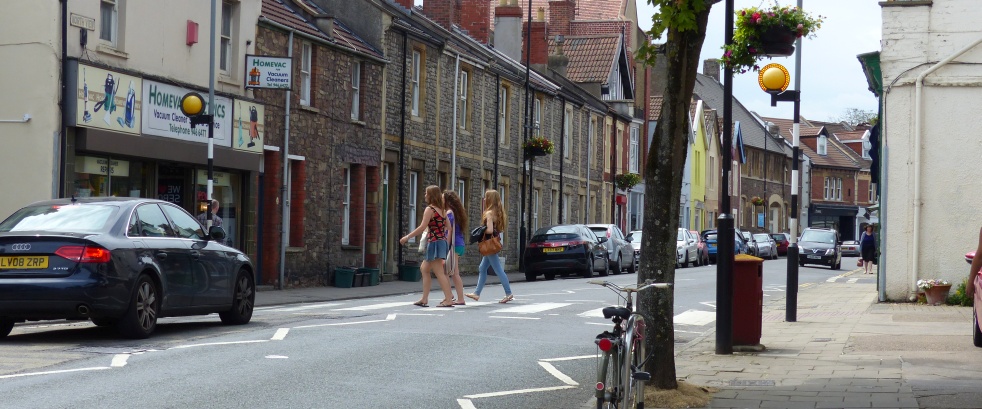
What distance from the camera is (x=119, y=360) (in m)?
11.2

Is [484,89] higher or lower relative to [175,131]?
higher

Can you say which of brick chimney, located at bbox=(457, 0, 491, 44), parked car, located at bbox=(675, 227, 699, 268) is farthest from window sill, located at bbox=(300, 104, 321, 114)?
parked car, located at bbox=(675, 227, 699, 268)

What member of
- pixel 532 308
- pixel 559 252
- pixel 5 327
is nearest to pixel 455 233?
pixel 532 308

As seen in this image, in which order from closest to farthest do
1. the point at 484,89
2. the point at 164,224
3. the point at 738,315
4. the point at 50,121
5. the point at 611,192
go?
1. the point at 738,315
2. the point at 164,224
3. the point at 50,121
4. the point at 484,89
5. the point at 611,192

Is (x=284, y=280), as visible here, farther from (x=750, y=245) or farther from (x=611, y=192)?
(x=750, y=245)

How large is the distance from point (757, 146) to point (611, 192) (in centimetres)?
3506

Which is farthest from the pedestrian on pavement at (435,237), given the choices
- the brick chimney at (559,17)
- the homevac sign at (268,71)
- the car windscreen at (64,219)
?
the brick chimney at (559,17)

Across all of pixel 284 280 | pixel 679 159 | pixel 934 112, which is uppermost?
pixel 934 112

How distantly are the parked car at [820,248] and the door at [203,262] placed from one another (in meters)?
39.8

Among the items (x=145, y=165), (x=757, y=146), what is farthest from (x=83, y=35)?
(x=757, y=146)

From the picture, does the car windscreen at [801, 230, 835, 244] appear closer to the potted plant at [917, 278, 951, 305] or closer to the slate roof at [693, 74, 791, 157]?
the slate roof at [693, 74, 791, 157]

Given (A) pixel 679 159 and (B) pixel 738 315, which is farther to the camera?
(B) pixel 738 315

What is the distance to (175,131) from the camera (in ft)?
77.4

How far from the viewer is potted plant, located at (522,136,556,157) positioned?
1708 inches
